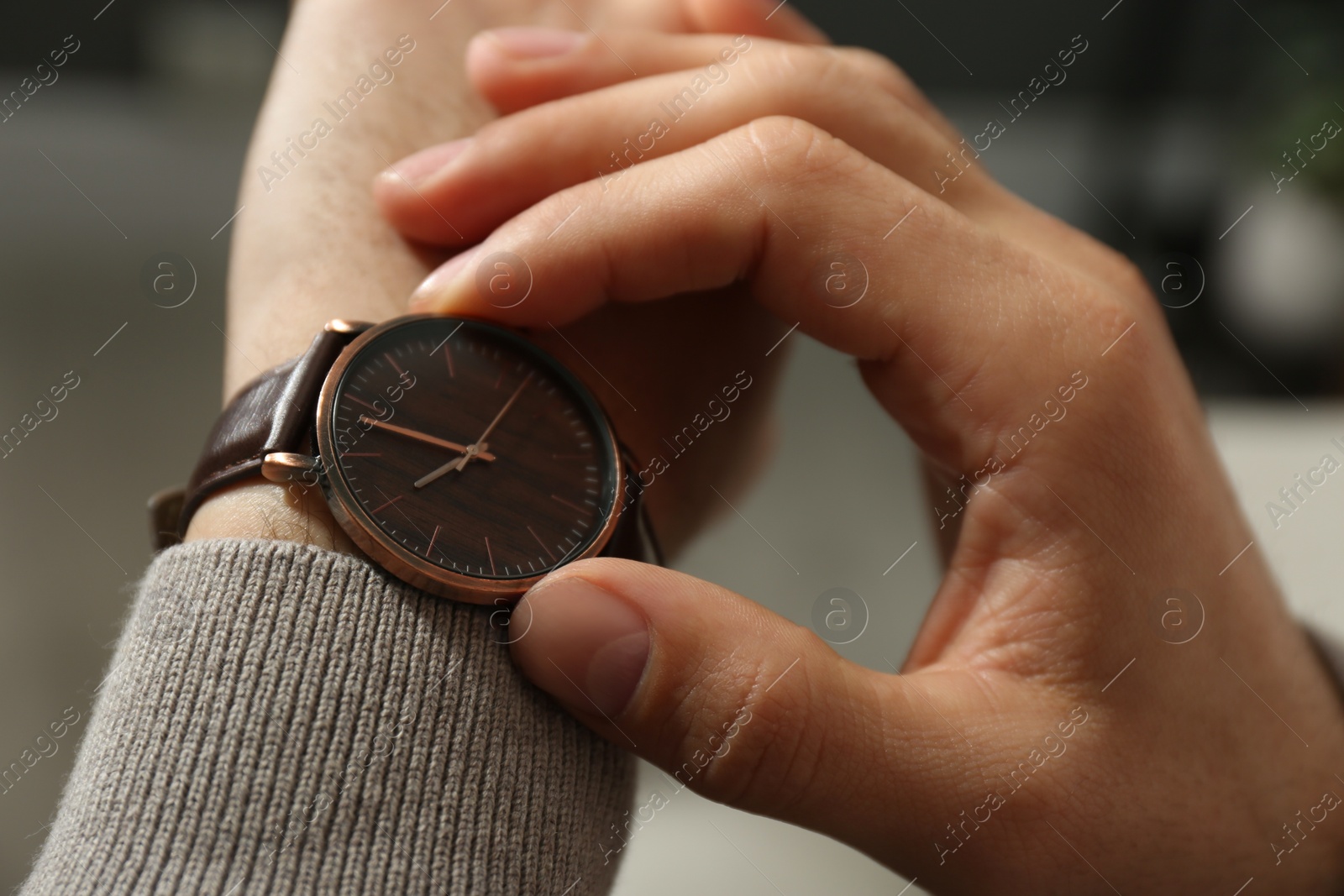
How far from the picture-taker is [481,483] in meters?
0.68

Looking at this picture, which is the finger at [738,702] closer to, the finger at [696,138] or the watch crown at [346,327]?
the watch crown at [346,327]

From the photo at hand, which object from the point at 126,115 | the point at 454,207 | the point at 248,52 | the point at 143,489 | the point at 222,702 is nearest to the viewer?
the point at 222,702

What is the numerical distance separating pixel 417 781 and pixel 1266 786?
67cm

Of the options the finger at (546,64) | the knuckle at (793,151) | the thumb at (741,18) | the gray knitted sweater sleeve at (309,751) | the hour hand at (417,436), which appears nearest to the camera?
the gray knitted sweater sleeve at (309,751)

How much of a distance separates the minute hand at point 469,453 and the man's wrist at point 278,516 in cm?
7

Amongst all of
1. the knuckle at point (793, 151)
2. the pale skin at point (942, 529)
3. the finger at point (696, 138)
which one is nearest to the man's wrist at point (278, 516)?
the pale skin at point (942, 529)

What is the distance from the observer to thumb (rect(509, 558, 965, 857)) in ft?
2.02

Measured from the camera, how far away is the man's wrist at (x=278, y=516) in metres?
0.65

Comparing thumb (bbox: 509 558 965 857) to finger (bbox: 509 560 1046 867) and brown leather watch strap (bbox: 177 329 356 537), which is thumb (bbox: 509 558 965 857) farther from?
brown leather watch strap (bbox: 177 329 356 537)

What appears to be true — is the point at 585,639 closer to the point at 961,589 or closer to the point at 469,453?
the point at 469,453

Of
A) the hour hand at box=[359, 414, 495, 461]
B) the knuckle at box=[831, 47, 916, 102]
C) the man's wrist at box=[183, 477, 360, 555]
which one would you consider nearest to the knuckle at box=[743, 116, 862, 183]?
the knuckle at box=[831, 47, 916, 102]

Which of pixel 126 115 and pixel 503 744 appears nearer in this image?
pixel 503 744

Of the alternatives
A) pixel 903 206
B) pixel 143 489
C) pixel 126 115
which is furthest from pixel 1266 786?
pixel 126 115

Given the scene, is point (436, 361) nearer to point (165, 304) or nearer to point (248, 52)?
point (165, 304)
